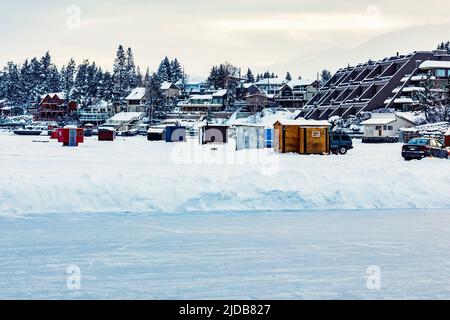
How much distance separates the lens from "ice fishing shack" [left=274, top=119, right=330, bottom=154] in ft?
138

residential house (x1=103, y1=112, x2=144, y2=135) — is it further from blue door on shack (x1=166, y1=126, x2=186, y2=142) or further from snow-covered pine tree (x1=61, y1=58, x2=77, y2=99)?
blue door on shack (x1=166, y1=126, x2=186, y2=142)

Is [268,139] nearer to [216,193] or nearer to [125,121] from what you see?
[216,193]

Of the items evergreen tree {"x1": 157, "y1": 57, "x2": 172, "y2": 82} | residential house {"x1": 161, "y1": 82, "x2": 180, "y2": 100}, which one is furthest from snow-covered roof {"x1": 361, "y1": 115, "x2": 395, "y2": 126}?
evergreen tree {"x1": 157, "y1": 57, "x2": 172, "y2": 82}

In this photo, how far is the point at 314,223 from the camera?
15086 mm

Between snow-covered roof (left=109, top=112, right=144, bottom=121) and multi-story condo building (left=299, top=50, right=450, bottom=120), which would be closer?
multi-story condo building (left=299, top=50, right=450, bottom=120)

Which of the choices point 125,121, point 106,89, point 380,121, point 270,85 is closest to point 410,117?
point 380,121

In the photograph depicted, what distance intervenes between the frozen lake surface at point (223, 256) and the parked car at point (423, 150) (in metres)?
21.1

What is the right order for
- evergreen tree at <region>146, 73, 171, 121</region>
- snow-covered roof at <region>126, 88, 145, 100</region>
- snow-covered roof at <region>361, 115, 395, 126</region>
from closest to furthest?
snow-covered roof at <region>361, 115, 395, 126</region> → evergreen tree at <region>146, 73, 171, 121</region> → snow-covered roof at <region>126, 88, 145, 100</region>

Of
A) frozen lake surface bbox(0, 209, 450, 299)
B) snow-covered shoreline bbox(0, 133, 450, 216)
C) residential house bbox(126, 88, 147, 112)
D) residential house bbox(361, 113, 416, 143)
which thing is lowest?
frozen lake surface bbox(0, 209, 450, 299)

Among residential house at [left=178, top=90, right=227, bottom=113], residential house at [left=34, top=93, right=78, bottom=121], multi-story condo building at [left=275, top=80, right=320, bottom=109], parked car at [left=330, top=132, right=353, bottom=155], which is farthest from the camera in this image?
residential house at [left=178, top=90, right=227, bottom=113]

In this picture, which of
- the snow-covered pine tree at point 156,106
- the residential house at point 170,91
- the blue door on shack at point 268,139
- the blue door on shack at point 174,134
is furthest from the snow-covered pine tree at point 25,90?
the blue door on shack at point 268,139

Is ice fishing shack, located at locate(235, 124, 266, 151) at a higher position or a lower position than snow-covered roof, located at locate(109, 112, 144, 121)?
lower

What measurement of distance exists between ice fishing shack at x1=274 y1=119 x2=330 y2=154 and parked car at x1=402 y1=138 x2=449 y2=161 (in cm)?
617

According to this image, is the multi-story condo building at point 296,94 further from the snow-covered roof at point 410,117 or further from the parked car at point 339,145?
the parked car at point 339,145
